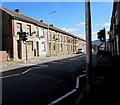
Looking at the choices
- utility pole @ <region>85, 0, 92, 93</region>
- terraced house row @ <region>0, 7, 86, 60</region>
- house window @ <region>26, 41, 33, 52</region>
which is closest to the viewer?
utility pole @ <region>85, 0, 92, 93</region>

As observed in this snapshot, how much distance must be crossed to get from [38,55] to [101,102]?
949 inches

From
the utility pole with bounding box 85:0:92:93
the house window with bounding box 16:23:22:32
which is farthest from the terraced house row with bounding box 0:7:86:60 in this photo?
the utility pole with bounding box 85:0:92:93

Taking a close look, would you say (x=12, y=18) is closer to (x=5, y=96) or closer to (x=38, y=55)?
(x=38, y=55)

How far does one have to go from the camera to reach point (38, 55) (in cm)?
2742

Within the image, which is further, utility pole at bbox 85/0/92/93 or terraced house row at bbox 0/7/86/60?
terraced house row at bbox 0/7/86/60

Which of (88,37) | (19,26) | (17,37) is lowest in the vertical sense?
(88,37)

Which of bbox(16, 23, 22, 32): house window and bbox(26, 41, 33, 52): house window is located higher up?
bbox(16, 23, 22, 32): house window

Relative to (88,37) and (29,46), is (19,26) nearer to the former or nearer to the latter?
(29,46)

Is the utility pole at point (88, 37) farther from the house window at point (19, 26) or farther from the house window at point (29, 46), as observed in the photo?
the house window at point (29, 46)

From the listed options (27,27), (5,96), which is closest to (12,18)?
(27,27)

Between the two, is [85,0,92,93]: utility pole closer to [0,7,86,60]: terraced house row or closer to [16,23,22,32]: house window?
[0,7,86,60]: terraced house row

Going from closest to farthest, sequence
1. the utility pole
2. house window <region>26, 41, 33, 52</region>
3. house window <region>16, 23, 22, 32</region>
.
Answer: the utility pole, house window <region>16, 23, 22, 32</region>, house window <region>26, 41, 33, 52</region>

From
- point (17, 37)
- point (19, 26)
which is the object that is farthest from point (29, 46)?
point (19, 26)

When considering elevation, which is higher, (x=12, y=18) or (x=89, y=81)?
(x=12, y=18)
